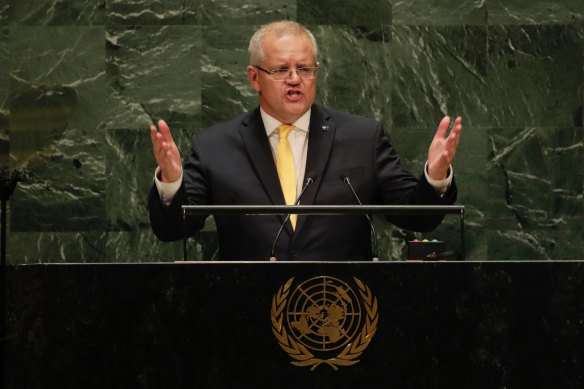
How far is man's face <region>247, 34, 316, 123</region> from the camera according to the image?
3264 mm

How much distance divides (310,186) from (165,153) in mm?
743

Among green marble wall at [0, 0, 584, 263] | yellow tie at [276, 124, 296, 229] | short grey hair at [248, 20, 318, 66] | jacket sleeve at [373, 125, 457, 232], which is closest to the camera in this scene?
jacket sleeve at [373, 125, 457, 232]

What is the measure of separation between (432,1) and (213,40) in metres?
1.26

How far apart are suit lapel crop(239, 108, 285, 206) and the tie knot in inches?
2.4

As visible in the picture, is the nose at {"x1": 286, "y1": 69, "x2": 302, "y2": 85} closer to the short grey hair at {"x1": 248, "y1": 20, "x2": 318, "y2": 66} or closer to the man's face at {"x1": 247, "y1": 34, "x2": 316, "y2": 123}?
the man's face at {"x1": 247, "y1": 34, "x2": 316, "y2": 123}

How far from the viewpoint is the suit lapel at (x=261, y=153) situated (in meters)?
3.16

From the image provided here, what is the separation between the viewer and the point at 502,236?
15.7 ft

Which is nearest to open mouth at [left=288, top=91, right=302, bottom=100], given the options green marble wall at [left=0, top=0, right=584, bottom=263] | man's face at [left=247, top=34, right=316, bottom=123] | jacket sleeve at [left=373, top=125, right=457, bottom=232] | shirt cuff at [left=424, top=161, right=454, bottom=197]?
man's face at [left=247, top=34, right=316, bottom=123]
